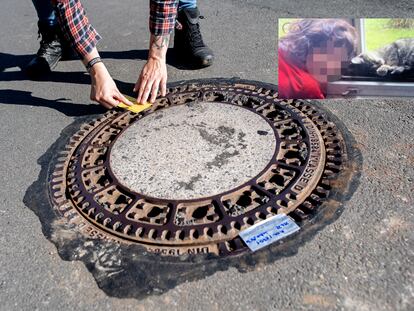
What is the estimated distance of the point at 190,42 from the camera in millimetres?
3168

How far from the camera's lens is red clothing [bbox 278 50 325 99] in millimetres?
2582

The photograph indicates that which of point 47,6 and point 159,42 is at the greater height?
point 47,6

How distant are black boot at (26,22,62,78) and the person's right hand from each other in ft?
3.11

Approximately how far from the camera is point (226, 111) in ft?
8.27

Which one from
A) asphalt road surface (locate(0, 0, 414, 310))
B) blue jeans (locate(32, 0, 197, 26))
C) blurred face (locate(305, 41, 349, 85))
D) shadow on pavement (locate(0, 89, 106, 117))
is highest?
blue jeans (locate(32, 0, 197, 26))

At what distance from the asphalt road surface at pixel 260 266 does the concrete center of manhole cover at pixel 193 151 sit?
0.42m

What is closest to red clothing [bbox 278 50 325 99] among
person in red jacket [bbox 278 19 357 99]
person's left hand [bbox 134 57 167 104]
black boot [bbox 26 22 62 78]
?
person in red jacket [bbox 278 19 357 99]

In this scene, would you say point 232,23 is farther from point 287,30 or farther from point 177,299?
point 177,299

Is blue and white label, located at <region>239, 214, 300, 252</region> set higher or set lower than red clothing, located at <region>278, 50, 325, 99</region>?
lower

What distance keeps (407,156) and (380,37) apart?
3.24ft

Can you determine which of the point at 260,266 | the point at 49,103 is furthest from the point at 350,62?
the point at 49,103

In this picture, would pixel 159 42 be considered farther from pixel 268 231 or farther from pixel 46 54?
pixel 268 231

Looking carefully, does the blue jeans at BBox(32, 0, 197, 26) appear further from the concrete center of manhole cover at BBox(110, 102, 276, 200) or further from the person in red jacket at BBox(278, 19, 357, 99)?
the concrete center of manhole cover at BBox(110, 102, 276, 200)

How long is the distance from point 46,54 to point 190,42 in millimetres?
1037
